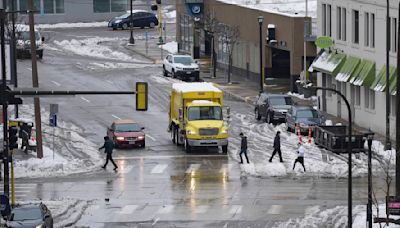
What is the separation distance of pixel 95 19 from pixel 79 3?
3.56 m

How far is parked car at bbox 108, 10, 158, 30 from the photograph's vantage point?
121m

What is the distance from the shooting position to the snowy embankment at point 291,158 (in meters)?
52.8

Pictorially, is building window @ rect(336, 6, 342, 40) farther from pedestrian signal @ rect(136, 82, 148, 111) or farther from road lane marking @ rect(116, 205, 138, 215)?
pedestrian signal @ rect(136, 82, 148, 111)

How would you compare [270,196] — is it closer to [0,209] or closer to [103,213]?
[103,213]

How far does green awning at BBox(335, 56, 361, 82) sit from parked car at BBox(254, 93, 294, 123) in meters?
3.09

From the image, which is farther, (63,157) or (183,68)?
(183,68)

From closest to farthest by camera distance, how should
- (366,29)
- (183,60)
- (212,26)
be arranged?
(366,29) → (183,60) → (212,26)

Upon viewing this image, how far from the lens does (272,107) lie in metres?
68.2

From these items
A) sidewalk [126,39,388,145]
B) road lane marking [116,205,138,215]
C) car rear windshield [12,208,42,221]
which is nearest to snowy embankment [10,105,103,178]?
road lane marking [116,205,138,215]

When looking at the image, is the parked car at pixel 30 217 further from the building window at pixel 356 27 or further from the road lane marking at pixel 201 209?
the building window at pixel 356 27

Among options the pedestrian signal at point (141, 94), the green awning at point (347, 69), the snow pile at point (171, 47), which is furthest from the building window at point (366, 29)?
the snow pile at point (171, 47)

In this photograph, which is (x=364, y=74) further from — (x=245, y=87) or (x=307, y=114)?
(x=245, y=87)

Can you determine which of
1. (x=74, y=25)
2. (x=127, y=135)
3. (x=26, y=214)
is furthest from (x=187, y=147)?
(x=74, y=25)

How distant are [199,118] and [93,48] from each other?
50.9m
